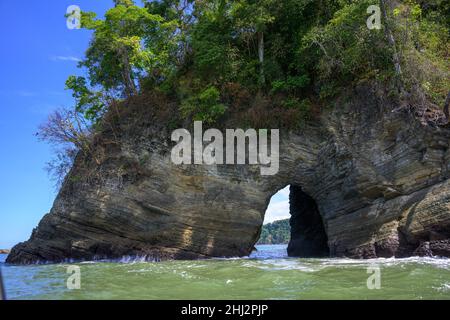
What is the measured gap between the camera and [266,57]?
1772 cm

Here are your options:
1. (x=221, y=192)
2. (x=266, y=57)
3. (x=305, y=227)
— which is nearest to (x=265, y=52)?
(x=266, y=57)

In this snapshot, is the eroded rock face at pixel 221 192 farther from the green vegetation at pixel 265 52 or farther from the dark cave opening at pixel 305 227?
the dark cave opening at pixel 305 227

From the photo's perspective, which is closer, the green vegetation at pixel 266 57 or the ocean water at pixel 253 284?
the ocean water at pixel 253 284

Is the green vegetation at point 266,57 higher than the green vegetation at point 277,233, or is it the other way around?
the green vegetation at point 266,57

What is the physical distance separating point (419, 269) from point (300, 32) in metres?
11.0

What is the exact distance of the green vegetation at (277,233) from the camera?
87.8 metres

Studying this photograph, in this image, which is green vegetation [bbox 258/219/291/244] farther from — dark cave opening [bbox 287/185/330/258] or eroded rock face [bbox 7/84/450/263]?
A: eroded rock face [bbox 7/84/450/263]

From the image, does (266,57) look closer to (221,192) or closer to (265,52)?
(265,52)

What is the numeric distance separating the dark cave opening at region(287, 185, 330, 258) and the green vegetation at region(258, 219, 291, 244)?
212ft

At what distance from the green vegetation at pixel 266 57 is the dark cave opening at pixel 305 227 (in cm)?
621

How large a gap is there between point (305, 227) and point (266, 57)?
28.6 feet

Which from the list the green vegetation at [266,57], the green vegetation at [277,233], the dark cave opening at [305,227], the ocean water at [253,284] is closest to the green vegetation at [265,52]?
the green vegetation at [266,57]

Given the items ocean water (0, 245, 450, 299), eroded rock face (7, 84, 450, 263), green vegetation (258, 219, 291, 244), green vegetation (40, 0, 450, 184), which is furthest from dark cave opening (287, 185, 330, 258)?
green vegetation (258, 219, 291, 244)
